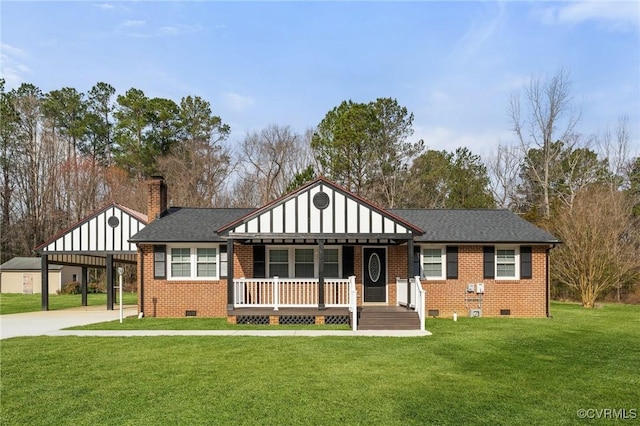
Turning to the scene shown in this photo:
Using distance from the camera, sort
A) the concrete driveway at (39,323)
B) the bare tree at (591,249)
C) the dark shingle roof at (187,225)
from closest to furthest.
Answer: the concrete driveway at (39,323) < the dark shingle roof at (187,225) < the bare tree at (591,249)

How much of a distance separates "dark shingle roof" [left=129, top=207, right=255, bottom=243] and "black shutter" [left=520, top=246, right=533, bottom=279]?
1054cm

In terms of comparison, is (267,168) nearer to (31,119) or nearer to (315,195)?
(31,119)

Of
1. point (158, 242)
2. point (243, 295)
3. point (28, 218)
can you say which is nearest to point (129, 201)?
point (28, 218)

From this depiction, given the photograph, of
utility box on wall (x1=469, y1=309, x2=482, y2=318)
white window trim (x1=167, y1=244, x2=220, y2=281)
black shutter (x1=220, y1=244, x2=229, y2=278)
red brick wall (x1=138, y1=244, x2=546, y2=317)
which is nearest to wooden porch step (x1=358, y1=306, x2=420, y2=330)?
red brick wall (x1=138, y1=244, x2=546, y2=317)

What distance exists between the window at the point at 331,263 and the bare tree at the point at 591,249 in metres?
12.5

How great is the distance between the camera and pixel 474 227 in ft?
66.3

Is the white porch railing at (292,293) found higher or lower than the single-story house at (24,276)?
higher

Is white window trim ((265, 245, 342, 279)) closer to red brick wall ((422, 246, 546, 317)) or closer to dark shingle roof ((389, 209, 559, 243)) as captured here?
dark shingle roof ((389, 209, 559, 243))

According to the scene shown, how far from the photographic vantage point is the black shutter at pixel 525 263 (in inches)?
755

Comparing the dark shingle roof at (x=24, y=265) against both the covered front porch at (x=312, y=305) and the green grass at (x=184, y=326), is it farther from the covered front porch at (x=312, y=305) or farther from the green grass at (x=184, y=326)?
the covered front porch at (x=312, y=305)

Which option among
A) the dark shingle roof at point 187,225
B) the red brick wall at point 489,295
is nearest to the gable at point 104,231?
the dark shingle roof at point 187,225

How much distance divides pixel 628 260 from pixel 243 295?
20.6 metres

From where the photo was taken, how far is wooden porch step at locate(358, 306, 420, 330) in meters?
15.4

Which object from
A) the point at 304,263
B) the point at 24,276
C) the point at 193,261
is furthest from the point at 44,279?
the point at 24,276
